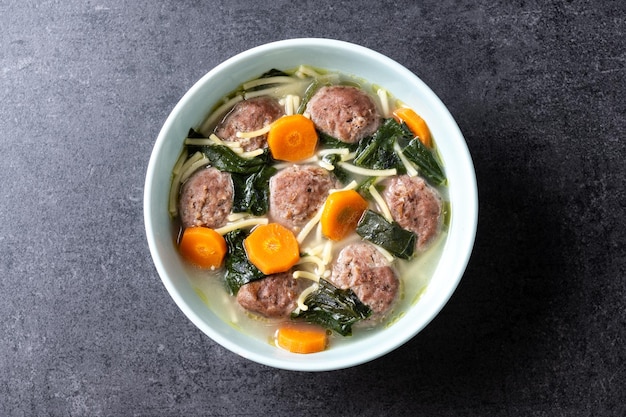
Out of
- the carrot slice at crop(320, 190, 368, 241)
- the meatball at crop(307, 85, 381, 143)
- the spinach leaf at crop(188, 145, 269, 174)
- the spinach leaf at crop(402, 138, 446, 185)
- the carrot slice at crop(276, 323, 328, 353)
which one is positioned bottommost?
the carrot slice at crop(276, 323, 328, 353)

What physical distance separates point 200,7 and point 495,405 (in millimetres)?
2567

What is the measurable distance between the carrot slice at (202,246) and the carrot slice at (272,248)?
0.13 metres

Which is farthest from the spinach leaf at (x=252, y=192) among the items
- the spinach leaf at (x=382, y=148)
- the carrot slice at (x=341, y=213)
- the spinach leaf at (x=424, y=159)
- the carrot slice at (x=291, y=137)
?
the spinach leaf at (x=424, y=159)

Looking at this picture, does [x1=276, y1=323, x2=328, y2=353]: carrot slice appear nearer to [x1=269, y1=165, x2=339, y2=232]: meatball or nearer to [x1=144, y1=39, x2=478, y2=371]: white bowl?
→ [x1=144, y1=39, x2=478, y2=371]: white bowl

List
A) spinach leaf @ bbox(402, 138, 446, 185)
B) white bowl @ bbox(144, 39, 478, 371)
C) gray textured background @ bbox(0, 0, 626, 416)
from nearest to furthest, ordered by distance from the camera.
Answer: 1. white bowl @ bbox(144, 39, 478, 371)
2. spinach leaf @ bbox(402, 138, 446, 185)
3. gray textured background @ bbox(0, 0, 626, 416)

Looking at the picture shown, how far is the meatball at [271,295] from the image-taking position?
318 cm

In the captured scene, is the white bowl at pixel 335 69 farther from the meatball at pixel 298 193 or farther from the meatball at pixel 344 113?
the meatball at pixel 298 193

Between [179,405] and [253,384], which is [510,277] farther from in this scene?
[179,405]

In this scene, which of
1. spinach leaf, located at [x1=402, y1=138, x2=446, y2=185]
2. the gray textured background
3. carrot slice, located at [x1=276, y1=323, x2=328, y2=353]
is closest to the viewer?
carrot slice, located at [x1=276, y1=323, x2=328, y2=353]

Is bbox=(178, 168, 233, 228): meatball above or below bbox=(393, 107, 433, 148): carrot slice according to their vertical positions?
below

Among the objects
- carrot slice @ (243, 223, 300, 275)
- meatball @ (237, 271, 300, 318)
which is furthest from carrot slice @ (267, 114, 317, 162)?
meatball @ (237, 271, 300, 318)

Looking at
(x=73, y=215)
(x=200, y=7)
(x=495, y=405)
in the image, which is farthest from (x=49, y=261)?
(x=495, y=405)

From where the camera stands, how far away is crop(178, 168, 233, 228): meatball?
320 centimetres

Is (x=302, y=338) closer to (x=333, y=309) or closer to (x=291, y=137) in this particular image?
(x=333, y=309)
